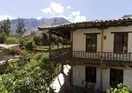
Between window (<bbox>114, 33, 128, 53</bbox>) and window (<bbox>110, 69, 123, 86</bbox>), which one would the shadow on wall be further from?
window (<bbox>114, 33, 128, 53</bbox>)

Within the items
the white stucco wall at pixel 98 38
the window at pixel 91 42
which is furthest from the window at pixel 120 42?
the window at pixel 91 42

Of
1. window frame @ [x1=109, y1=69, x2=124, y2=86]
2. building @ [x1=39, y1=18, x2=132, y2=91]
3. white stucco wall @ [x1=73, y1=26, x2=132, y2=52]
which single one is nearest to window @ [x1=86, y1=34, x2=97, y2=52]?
building @ [x1=39, y1=18, x2=132, y2=91]

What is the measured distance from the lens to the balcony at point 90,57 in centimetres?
1616

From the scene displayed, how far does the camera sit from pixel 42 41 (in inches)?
2202

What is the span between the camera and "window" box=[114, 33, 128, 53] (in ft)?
55.1

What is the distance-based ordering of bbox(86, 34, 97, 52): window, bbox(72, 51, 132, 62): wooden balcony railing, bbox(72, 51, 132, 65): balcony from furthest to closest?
A: 1. bbox(86, 34, 97, 52): window
2. bbox(72, 51, 132, 62): wooden balcony railing
3. bbox(72, 51, 132, 65): balcony

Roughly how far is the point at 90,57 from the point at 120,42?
284 centimetres

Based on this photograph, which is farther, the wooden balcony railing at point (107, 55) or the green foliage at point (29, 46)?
the green foliage at point (29, 46)

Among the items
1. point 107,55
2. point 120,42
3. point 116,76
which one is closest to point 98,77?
point 116,76

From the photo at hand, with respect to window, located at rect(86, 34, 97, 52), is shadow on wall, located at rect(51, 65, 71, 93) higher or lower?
lower

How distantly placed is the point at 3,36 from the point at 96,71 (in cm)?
5484

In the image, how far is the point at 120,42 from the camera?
56.1 ft

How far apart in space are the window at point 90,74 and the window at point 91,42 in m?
1.71

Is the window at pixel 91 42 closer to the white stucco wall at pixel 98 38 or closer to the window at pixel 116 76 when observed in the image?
the white stucco wall at pixel 98 38
